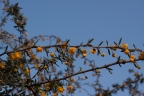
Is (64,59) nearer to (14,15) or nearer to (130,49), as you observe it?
(130,49)

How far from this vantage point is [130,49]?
6.98 feet


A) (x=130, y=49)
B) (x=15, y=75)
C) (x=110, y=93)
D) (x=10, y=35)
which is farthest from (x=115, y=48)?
(x=110, y=93)

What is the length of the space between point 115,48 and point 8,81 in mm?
824

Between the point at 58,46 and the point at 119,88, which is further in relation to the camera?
the point at 119,88

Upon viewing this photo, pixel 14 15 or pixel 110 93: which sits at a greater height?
pixel 14 15

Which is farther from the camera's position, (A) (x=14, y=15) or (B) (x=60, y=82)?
(A) (x=14, y=15)

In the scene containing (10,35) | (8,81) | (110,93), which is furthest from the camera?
(110,93)

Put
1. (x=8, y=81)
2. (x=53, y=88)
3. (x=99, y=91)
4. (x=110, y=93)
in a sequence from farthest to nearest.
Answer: (x=110, y=93) < (x=99, y=91) < (x=53, y=88) < (x=8, y=81)

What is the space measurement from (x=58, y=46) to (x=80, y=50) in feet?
0.55

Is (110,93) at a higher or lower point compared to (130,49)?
higher

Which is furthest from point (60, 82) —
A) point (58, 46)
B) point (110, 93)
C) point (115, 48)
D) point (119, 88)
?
A: point (119, 88)

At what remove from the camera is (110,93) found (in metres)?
5.35

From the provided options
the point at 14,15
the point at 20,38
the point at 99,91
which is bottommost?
the point at 99,91

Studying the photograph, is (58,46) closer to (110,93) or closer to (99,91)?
(99,91)
